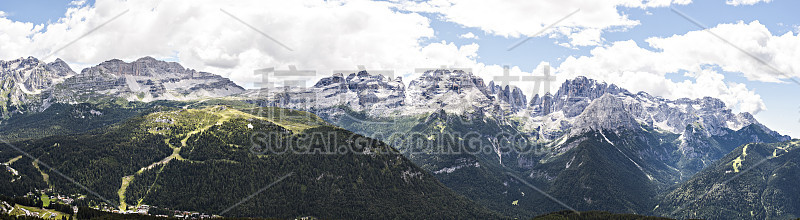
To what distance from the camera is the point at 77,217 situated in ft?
649

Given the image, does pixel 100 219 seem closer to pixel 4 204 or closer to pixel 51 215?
pixel 51 215

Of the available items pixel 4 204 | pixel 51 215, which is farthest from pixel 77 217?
pixel 4 204

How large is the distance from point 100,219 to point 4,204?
33833mm

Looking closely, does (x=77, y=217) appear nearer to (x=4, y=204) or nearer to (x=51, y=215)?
(x=51, y=215)

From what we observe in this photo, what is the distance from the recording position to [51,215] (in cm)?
19438

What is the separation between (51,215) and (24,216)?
14.8 metres

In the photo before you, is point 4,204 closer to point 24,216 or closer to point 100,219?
point 24,216

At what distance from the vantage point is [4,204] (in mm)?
188375

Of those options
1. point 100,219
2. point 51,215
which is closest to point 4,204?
point 51,215

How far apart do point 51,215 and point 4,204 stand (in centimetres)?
1599

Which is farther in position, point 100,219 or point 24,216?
point 100,219

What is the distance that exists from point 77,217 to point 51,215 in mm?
8879

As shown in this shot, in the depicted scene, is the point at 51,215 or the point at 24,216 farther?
the point at 51,215

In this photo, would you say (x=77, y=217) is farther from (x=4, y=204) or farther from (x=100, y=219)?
(x=4, y=204)
